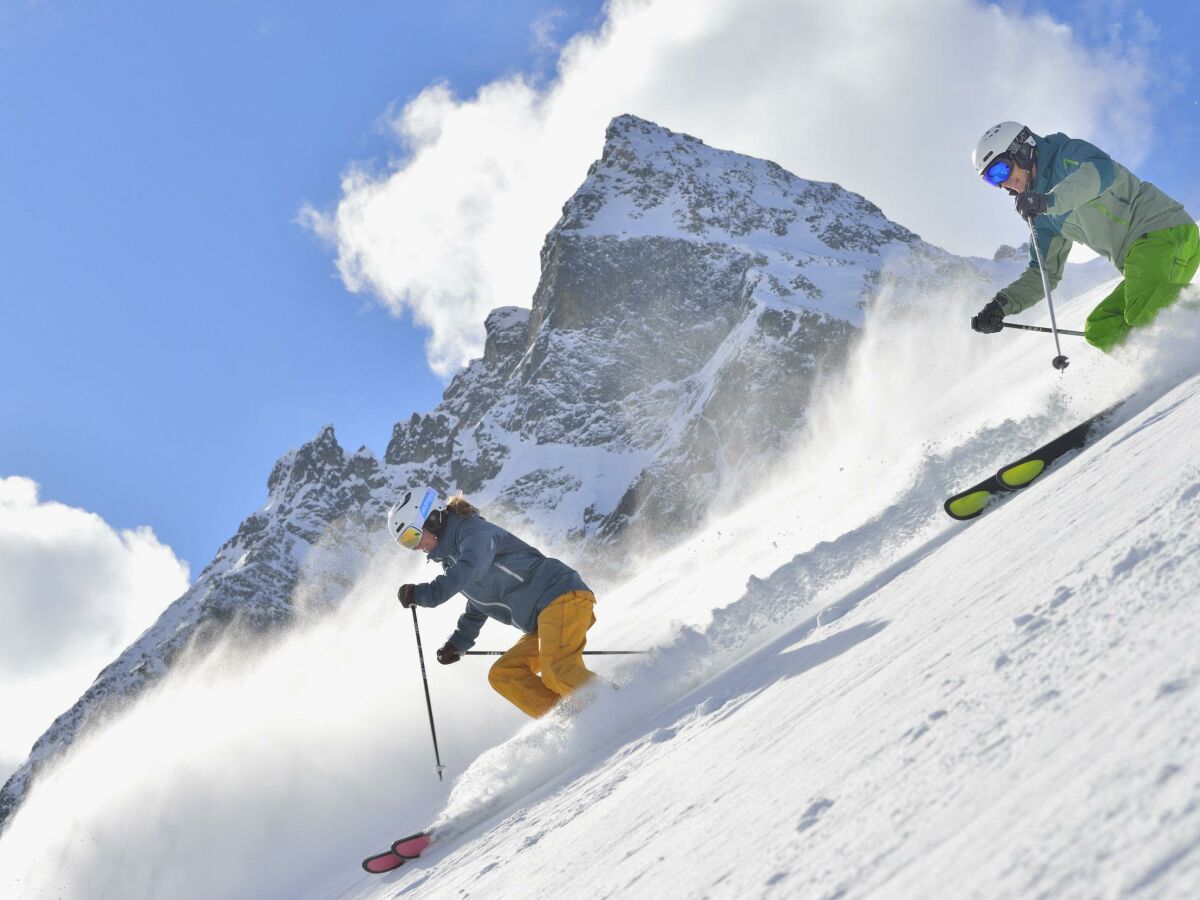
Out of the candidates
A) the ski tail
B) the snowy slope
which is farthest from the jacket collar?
the snowy slope

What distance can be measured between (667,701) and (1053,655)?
3784 millimetres

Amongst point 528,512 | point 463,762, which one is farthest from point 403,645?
point 528,512

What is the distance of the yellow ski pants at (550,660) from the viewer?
20.0 feet

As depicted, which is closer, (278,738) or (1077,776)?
(1077,776)

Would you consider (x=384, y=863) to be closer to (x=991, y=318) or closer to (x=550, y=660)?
(x=550, y=660)

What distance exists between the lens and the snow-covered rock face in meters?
120

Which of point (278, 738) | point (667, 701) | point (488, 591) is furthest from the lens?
point (278, 738)

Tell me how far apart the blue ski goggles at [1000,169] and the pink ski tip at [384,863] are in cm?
634

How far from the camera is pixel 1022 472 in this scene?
5.11m

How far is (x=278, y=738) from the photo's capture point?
10.5 m

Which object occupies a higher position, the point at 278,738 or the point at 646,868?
the point at 278,738

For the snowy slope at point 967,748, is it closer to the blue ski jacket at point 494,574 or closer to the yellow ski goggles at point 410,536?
the blue ski jacket at point 494,574

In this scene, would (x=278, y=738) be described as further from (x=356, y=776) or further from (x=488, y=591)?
(x=488, y=591)

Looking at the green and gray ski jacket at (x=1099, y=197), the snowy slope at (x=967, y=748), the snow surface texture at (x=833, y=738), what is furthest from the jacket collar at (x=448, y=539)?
the green and gray ski jacket at (x=1099, y=197)
